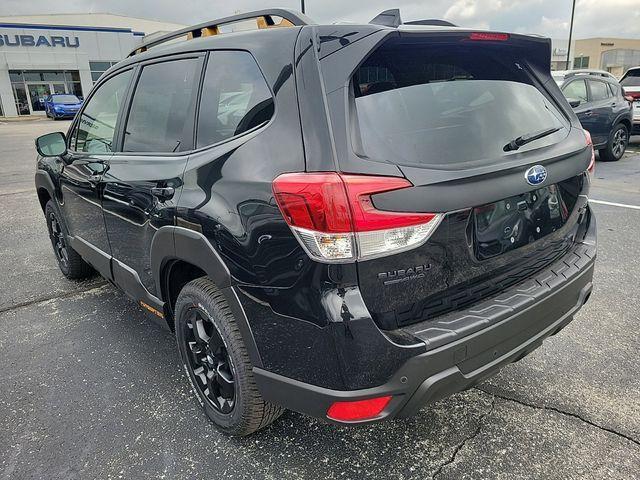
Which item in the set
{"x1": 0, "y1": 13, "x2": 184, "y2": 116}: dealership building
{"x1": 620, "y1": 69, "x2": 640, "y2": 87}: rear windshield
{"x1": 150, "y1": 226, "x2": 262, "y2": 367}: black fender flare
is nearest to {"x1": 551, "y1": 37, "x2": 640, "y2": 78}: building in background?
{"x1": 0, "y1": 13, "x2": 184, "y2": 116}: dealership building

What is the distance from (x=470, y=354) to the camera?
182 centimetres

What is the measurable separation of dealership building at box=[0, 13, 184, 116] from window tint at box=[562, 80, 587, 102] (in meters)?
33.3

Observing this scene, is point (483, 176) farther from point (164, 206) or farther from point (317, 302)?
point (164, 206)

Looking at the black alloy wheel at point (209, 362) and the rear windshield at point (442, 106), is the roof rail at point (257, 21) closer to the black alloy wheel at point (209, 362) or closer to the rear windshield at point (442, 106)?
the rear windshield at point (442, 106)

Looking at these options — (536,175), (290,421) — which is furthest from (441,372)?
(290,421)

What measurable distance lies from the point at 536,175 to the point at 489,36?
63 cm

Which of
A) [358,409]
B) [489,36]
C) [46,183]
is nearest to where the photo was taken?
[358,409]

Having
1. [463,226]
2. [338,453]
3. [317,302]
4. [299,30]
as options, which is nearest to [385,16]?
[299,30]

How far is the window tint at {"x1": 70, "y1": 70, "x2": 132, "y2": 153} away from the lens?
307 centimetres

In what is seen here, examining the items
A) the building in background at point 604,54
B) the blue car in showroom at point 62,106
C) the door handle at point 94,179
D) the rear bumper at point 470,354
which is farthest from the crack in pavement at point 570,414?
the building in background at point 604,54

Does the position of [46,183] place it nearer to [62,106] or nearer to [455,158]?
[455,158]

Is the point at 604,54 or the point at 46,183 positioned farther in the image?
the point at 604,54

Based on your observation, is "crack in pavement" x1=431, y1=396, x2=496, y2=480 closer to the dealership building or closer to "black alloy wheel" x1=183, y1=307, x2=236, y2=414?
"black alloy wheel" x1=183, y1=307, x2=236, y2=414

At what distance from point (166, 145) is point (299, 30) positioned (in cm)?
99
